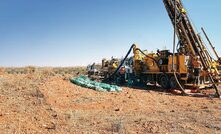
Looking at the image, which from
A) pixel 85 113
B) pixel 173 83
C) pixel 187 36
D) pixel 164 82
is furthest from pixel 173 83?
pixel 85 113

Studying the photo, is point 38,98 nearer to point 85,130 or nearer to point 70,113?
point 70,113

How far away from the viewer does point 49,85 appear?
60.2 ft

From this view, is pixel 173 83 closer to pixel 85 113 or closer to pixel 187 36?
pixel 187 36

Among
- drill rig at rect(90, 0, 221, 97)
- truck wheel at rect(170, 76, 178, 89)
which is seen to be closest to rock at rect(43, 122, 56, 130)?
drill rig at rect(90, 0, 221, 97)

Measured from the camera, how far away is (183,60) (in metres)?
24.8

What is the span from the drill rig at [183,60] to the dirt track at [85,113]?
5.07 metres

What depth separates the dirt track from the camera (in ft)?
35.7

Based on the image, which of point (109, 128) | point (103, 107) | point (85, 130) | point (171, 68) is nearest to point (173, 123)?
point (109, 128)

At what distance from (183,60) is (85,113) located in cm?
1244

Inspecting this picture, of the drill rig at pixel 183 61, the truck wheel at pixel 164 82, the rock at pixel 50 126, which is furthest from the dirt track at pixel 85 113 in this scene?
the truck wheel at pixel 164 82

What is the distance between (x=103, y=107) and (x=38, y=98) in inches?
108

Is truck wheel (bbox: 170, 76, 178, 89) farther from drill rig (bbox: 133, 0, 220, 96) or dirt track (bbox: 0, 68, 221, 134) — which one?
dirt track (bbox: 0, 68, 221, 134)

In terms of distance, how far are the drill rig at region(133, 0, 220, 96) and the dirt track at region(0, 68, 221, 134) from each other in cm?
507

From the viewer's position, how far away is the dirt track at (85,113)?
10867 mm
